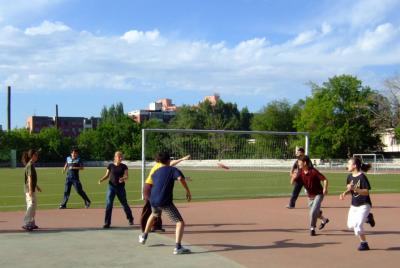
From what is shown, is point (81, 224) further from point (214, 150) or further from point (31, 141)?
point (31, 141)

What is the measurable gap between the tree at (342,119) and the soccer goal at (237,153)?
168ft

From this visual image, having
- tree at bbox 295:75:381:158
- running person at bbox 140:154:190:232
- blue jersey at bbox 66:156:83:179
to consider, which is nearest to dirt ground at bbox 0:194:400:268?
running person at bbox 140:154:190:232

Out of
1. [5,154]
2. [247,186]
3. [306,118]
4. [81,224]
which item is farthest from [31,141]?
[81,224]

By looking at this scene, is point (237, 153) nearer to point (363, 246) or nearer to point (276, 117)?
point (363, 246)

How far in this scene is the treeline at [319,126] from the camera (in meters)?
76.9

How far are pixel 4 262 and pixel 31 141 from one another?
309 feet

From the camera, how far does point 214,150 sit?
24.7m

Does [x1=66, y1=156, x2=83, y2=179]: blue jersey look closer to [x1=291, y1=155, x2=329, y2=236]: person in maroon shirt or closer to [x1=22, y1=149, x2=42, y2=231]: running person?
[x1=22, y1=149, x2=42, y2=231]: running person

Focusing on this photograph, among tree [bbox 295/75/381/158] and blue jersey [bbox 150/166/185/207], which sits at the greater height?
tree [bbox 295/75/381/158]

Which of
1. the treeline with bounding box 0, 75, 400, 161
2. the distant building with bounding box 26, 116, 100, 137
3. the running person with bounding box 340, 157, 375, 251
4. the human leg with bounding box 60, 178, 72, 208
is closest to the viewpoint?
the running person with bounding box 340, 157, 375, 251

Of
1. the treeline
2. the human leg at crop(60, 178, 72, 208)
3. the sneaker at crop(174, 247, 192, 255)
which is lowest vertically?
the sneaker at crop(174, 247, 192, 255)

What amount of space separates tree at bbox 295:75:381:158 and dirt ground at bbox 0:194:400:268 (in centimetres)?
6167

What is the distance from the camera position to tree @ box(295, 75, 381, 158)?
254 feet

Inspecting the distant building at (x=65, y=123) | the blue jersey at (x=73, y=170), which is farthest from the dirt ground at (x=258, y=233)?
the distant building at (x=65, y=123)
